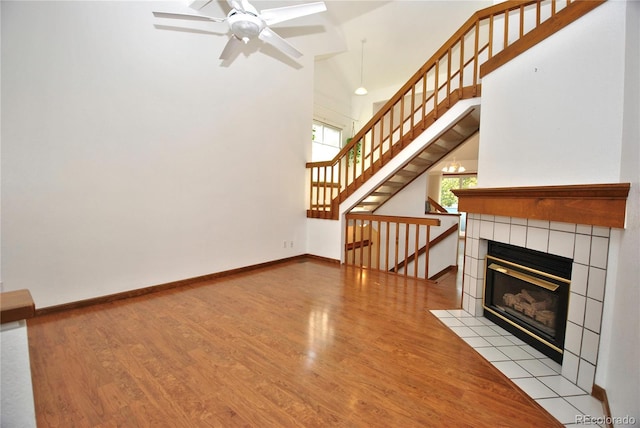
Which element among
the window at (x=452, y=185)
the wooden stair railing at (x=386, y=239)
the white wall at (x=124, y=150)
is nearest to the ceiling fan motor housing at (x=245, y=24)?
the white wall at (x=124, y=150)

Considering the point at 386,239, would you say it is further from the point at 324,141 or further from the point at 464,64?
the point at 324,141

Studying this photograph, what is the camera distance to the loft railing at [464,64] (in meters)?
2.17

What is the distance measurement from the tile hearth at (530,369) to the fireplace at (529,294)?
0.10m

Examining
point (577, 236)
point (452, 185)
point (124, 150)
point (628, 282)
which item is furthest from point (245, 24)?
point (452, 185)

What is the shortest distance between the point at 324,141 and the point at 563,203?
5.82 m

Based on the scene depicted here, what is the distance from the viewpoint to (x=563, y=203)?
1803 millimetres

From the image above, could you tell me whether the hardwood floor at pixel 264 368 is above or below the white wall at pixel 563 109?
below

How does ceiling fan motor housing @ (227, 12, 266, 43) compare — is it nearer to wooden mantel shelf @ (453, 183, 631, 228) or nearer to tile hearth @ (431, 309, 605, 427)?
wooden mantel shelf @ (453, 183, 631, 228)

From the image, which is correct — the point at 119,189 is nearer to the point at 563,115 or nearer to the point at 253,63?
the point at 253,63

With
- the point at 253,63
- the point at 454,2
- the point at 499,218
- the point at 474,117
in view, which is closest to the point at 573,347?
the point at 499,218

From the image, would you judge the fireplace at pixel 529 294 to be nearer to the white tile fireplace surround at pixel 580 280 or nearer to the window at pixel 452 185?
the white tile fireplace surround at pixel 580 280

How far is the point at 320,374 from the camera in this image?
1.84 meters

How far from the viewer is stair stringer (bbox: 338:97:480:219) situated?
11.2 feet

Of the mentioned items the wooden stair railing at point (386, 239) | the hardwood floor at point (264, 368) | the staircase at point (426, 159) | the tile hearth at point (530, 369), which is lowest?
the hardwood floor at point (264, 368)
